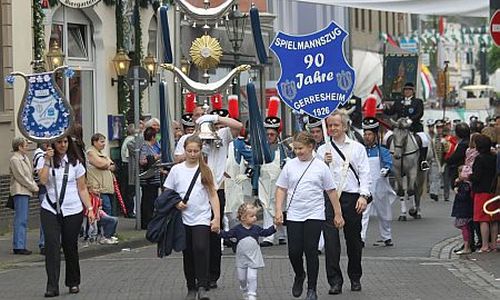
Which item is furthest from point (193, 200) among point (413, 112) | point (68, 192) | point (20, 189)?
point (413, 112)

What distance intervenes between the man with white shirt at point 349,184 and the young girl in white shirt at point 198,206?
138 centimetres

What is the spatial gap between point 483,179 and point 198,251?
582cm

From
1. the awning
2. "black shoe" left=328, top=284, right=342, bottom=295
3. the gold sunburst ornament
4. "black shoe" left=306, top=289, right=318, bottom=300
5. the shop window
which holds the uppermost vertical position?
the shop window

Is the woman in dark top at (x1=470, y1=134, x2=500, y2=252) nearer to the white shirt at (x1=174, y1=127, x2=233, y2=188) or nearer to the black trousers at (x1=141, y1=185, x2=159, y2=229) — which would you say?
the white shirt at (x1=174, y1=127, x2=233, y2=188)

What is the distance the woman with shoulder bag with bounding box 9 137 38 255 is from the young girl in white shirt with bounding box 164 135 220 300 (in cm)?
647

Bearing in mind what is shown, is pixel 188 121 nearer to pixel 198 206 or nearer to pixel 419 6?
pixel 198 206

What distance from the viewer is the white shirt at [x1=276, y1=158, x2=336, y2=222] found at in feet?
40.8

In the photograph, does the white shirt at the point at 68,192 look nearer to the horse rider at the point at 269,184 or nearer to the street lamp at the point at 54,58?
the horse rider at the point at 269,184

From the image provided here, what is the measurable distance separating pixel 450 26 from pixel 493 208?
8949cm

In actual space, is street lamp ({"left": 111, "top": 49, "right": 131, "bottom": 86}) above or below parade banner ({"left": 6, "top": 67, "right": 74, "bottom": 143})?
above

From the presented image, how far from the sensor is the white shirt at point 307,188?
12445 millimetres

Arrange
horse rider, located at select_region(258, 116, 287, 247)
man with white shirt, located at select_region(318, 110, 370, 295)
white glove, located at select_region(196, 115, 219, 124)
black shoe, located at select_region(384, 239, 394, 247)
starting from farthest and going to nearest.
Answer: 1. black shoe, located at select_region(384, 239, 394, 247)
2. horse rider, located at select_region(258, 116, 287, 247)
3. white glove, located at select_region(196, 115, 219, 124)
4. man with white shirt, located at select_region(318, 110, 370, 295)

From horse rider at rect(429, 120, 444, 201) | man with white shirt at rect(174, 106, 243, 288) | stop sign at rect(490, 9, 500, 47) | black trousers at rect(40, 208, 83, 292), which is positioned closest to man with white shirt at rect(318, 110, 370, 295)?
man with white shirt at rect(174, 106, 243, 288)

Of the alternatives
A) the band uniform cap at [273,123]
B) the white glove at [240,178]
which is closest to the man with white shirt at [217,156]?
the band uniform cap at [273,123]
